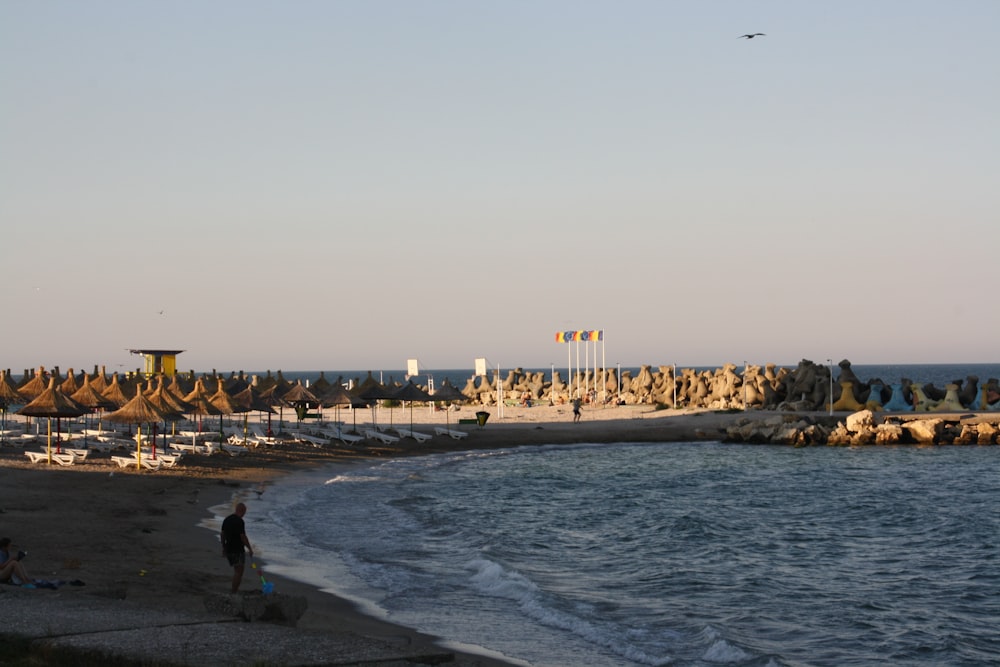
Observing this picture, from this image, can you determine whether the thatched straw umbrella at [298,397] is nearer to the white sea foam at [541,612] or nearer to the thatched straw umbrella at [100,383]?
the thatched straw umbrella at [100,383]

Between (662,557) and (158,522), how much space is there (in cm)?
1110

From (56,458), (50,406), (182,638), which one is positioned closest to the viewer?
(182,638)

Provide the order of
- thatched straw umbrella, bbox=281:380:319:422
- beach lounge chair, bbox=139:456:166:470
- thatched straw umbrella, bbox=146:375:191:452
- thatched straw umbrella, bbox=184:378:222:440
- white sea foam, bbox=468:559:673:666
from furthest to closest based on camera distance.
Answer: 1. thatched straw umbrella, bbox=281:380:319:422
2. thatched straw umbrella, bbox=184:378:222:440
3. beach lounge chair, bbox=139:456:166:470
4. thatched straw umbrella, bbox=146:375:191:452
5. white sea foam, bbox=468:559:673:666

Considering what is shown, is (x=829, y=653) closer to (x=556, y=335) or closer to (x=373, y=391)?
(x=373, y=391)

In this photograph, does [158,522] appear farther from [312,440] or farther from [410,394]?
[410,394]

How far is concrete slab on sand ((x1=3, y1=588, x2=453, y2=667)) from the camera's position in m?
10.2

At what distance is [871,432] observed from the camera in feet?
168

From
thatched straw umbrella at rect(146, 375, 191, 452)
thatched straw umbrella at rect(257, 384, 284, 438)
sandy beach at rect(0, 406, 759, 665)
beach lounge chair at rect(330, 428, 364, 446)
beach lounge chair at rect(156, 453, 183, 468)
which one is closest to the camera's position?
sandy beach at rect(0, 406, 759, 665)

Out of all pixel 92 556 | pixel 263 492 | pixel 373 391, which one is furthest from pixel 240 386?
pixel 92 556

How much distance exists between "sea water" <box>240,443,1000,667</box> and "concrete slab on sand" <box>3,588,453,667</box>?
3.18 metres

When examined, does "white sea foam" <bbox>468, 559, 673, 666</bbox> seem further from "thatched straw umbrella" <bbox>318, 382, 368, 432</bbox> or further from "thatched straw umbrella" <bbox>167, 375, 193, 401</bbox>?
"thatched straw umbrella" <bbox>318, 382, 368, 432</bbox>

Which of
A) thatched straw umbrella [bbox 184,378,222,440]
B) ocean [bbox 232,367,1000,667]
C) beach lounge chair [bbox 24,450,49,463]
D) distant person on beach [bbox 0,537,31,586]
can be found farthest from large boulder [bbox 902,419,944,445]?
distant person on beach [bbox 0,537,31,586]

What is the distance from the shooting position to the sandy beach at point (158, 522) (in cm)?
1447

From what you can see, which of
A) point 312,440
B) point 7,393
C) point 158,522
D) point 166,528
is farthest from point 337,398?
point 166,528
